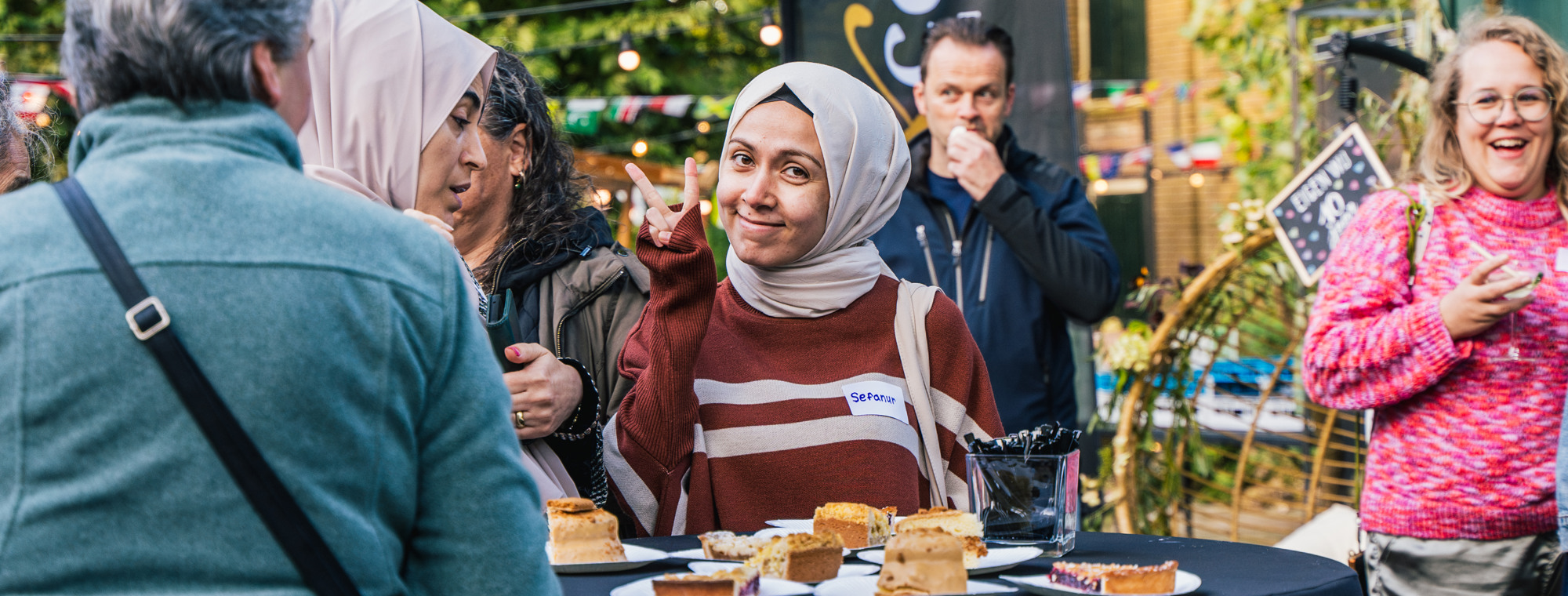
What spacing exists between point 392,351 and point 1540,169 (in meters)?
2.72

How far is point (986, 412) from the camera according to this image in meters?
2.27

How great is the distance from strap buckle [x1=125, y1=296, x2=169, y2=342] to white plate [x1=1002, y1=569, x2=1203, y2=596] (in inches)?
37.1

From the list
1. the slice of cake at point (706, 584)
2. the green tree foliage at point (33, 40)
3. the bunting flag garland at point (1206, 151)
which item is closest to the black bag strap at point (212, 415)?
the slice of cake at point (706, 584)

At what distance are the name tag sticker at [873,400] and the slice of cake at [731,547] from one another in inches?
17.7

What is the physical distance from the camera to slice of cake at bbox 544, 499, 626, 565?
1681mm

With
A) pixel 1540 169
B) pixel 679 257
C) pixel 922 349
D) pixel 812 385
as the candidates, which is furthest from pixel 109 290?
pixel 1540 169

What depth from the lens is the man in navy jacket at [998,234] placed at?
334 centimetres

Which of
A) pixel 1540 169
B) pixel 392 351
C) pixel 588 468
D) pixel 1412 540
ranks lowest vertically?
pixel 1412 540

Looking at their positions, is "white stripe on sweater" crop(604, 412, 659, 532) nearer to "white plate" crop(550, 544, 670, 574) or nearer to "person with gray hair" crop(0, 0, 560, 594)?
"white plate" crop(550, 544, 670, 574)

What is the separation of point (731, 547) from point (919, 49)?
8.43ft

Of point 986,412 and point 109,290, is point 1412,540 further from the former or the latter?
point 109,290

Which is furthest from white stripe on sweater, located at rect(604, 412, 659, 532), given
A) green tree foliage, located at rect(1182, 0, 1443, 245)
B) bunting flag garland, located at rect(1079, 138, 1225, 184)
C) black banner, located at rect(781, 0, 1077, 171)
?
bunting flag garland, located at rect(1079, 138, 1225, 184)

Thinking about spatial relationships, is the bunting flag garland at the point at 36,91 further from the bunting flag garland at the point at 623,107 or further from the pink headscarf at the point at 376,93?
the pink headscarf at the point at 376,93

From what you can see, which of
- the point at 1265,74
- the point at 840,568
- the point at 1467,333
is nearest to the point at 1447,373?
the point at 1467,333
